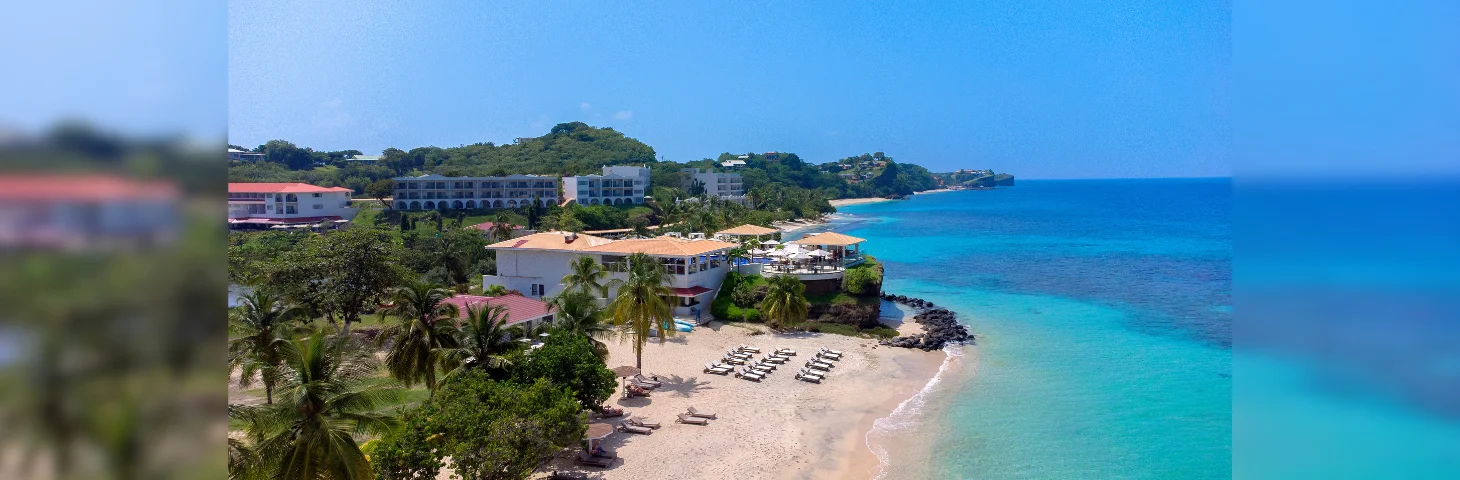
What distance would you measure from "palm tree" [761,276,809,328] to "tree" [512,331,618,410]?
1197 cm

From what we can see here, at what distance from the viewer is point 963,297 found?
3944 centimetres

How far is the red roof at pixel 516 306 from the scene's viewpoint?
77.7ft

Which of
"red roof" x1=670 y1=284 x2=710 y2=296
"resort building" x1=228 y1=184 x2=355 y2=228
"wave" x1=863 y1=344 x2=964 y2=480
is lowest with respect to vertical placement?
"wave" x1=863 y1=344 x2=964 y2=480

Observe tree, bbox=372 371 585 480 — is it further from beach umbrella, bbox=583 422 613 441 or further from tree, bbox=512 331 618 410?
beach umbrella, bbox=583 422 613 441

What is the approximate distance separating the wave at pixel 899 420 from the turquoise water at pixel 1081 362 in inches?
10.6

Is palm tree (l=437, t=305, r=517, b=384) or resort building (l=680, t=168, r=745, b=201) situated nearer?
palm tree (l=437, t=305, r=517, b=384)

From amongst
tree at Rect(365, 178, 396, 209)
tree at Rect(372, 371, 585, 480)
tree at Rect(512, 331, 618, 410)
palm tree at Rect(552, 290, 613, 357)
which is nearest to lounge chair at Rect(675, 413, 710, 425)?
tree at Rect(512, 331, 618, 410)

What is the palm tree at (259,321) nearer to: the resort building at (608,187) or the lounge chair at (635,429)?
the lounge chair at (635,429)
